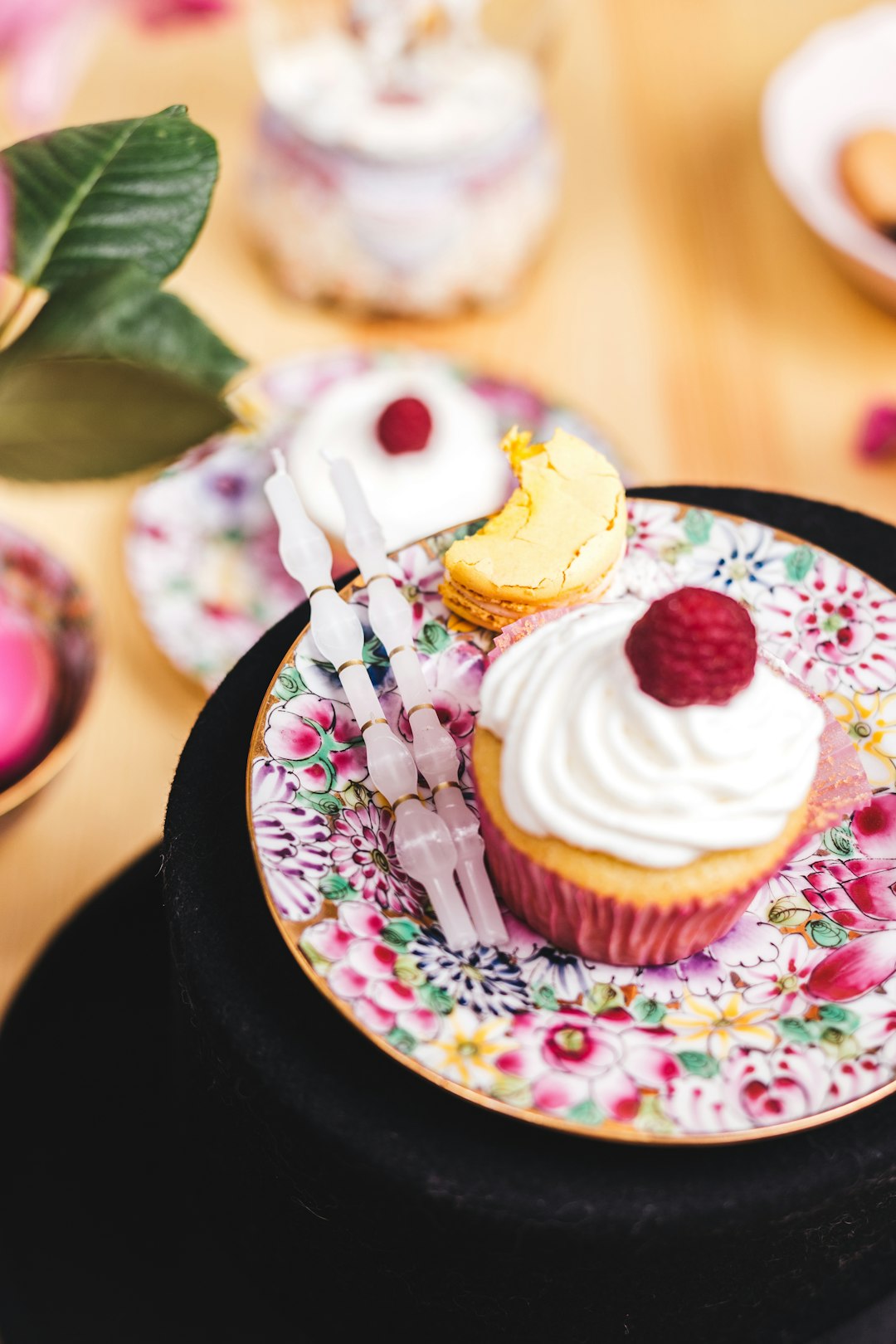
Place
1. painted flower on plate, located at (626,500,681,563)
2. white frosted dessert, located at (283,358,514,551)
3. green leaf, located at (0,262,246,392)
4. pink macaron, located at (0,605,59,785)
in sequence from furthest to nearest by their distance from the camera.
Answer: white frosted dessert, located at (283,358,514,551) → pink macaron, located at (0,605,59,785) → painted flower on plate, located at (626,500,681,563) → green leaf, located at (0,262,246,392)

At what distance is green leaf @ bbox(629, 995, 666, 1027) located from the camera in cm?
44

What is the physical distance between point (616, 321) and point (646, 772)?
38.9 inches

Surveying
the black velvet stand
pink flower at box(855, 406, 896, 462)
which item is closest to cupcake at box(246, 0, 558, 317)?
pink flower at box(855, 406, 896, 462)

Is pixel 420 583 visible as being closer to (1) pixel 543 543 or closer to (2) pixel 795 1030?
(1) pixel 543 543

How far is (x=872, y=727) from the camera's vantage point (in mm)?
522

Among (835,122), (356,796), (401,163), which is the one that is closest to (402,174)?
(401,163)

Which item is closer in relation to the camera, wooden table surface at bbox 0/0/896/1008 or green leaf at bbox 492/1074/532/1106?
green leaf at bbox 492/1074/532/1106

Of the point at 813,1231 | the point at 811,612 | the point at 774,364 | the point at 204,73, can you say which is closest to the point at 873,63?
the point at 774,364

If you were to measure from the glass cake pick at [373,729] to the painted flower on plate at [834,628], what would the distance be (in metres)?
0.18

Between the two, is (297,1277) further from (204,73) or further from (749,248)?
(204,73)

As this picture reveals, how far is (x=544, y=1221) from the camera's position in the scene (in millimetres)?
413

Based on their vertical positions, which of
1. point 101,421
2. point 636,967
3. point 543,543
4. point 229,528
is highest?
point 101,421

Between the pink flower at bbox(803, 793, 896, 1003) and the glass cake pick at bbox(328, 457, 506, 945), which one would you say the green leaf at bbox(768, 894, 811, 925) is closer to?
the pink flower at bbox(803, 793, 896, 1003)

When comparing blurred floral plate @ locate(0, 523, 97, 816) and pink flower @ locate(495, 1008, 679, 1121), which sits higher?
pink flower @ locate(495, 1008, 679, 1121)
